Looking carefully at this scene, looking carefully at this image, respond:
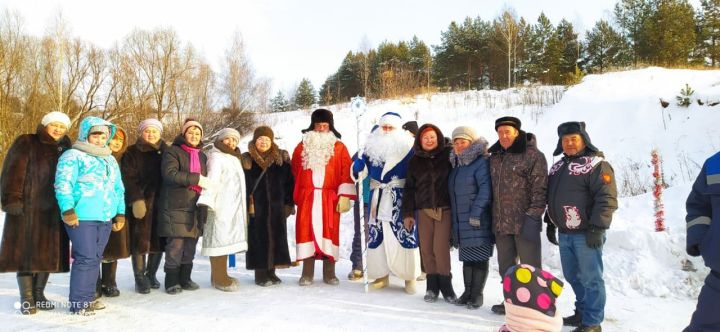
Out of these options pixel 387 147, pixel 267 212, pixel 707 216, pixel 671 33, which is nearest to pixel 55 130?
pixel 267 212

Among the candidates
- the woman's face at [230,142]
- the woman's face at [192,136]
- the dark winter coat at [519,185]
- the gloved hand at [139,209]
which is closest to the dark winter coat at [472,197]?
the dark winter coat at [519,185]

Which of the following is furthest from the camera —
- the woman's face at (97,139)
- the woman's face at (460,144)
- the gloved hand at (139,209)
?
the gloved hand at (139,209)

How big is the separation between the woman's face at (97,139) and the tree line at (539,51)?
16.7 meters

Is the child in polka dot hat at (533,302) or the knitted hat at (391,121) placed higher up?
the knitted hat at (391,121)

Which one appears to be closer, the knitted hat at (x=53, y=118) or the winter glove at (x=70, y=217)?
the winter glove at (x=70, y=217)

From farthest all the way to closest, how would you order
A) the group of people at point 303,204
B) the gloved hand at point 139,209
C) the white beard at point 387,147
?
1. the white beard at point 387,147
2. the gloved hand at point 139,209
3. the group of people at point 303,204

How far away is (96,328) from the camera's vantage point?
3.55m

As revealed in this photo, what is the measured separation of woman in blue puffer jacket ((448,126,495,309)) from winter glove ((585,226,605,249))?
3.07 feet

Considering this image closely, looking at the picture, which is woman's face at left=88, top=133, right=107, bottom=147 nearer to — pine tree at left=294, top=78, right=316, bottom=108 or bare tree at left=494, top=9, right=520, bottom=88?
bare tree at left=494, top=9, right=520, bottom=88

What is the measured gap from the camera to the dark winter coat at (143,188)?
4.55 m

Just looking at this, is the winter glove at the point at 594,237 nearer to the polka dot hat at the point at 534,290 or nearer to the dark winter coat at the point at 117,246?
the polka dot hat at the point at 534,290

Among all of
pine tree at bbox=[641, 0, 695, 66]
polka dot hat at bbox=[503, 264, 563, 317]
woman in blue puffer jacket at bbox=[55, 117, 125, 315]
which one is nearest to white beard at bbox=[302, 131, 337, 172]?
woman in blue puffer jacket at bbox=[55, 117, 125, 315]

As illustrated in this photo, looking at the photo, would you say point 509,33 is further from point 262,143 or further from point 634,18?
point 262,143

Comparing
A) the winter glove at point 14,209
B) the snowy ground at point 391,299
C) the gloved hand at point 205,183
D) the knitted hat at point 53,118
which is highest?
the knitted hat at point 53,118
